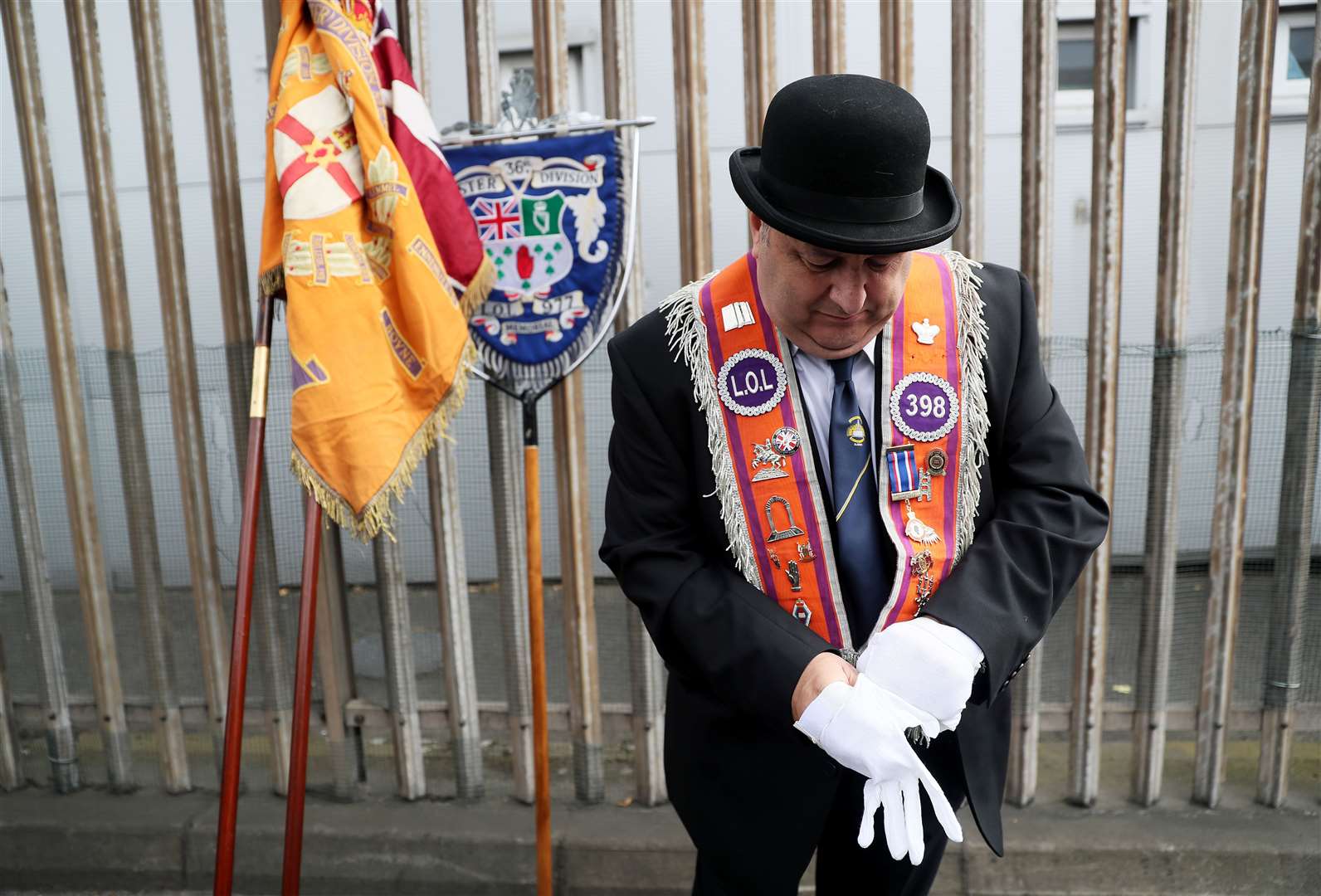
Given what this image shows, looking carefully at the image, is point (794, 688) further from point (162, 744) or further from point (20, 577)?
point (20, 577)

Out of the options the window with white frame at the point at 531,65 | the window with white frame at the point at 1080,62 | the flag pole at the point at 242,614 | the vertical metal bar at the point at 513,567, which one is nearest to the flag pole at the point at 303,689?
the flag pole at the point at 242,614

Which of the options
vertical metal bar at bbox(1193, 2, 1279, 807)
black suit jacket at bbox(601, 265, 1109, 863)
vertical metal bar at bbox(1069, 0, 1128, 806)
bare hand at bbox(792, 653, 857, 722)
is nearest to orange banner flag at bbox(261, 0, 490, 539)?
black suit jacket at bbox(601, 265, 1109, 863)

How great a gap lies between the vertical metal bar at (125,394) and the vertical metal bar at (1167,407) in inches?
112

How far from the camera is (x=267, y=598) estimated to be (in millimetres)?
3295

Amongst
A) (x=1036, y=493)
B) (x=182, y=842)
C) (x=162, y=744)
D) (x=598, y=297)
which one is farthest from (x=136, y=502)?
(x=1036, y=493)

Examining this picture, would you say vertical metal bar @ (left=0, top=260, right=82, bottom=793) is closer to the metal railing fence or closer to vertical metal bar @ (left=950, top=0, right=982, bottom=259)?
the metal railing fence

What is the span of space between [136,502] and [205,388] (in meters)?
0.43

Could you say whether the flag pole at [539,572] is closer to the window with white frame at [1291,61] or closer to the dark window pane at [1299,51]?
the window with white frame at [1291,61]

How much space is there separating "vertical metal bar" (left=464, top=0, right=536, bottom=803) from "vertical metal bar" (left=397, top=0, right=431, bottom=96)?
0.40 ft

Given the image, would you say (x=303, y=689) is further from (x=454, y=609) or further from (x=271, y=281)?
(x=271, y=281)

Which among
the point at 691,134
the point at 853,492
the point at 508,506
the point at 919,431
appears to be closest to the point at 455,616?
the point at 508,506

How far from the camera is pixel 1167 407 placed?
2.97 m

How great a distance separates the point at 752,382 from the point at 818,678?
488mm

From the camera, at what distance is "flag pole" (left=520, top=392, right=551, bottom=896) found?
2.75 m
